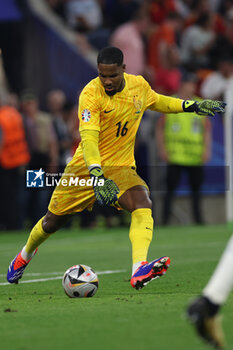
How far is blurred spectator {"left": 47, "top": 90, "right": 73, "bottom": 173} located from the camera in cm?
1595

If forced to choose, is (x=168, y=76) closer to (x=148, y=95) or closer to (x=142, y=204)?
(x=148, y=95)

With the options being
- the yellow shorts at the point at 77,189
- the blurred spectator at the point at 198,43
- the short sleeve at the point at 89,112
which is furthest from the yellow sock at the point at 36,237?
the blurred spectator at the point at 198,43

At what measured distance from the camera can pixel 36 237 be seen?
8188 mm

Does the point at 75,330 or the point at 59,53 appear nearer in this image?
the point at 75,330

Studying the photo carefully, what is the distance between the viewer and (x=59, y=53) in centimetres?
1738

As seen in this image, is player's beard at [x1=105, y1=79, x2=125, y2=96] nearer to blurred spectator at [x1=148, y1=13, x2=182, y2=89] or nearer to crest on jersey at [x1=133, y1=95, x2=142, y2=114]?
crest on jersey at [x1=133, y1=95, x2=142, y2=114]

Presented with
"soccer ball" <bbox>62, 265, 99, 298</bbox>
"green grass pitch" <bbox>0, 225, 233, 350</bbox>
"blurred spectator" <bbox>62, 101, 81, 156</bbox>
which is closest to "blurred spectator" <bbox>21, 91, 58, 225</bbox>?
"blurred spectator" <bbox>62, 101, 81, 156</bbox>

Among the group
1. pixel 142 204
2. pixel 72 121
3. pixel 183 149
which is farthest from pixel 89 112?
pixel 183 149

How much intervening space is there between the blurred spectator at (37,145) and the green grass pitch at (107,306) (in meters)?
3.56

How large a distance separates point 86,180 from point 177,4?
12.6 m

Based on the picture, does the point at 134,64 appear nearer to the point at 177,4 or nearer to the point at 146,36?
the point at 146,36

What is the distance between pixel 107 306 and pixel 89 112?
1918mm

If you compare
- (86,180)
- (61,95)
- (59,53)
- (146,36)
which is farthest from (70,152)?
(86,180)

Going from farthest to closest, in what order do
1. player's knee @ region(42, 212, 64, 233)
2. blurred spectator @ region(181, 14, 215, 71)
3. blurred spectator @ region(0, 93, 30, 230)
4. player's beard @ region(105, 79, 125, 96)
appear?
blurred spectator @ region(181, 14, 215, 71), blurred spectator @ region(0, 93, 30, 230), player's knee @ region(42, 212, 64, 233), player's beard @ region(105, 79, 125, 96)
